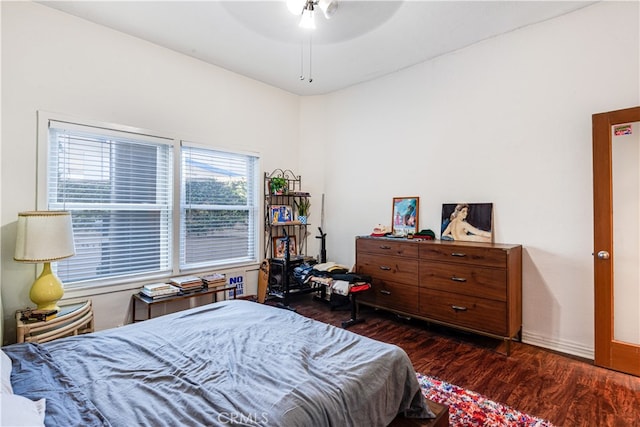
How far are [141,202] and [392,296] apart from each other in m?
2.78

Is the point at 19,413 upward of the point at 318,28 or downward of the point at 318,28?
downward

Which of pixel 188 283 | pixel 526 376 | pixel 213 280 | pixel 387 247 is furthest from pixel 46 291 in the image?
pixel 526 376

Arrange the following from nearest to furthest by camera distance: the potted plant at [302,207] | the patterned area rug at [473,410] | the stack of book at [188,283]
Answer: the patterned area rug at [473,410] < the stack of book at [188,283] < the potted plant at [302,207]

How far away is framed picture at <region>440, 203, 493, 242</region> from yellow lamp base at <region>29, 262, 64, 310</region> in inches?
138

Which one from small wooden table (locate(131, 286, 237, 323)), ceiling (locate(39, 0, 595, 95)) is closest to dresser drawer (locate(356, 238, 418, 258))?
small wooden table (locate(131, 286, 237, 323))

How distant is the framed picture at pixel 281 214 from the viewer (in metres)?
4.14

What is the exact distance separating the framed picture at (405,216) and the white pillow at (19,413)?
3.31 meters

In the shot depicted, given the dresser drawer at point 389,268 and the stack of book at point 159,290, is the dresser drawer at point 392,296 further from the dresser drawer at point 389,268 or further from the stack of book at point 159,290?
the stack of book at point 159,290

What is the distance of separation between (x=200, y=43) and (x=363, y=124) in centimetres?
213

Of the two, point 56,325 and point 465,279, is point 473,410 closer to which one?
point 465,279

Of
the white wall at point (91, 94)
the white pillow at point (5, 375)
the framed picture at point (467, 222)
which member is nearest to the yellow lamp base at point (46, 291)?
the white wall at point (91, 94)

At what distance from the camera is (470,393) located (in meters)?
2.08

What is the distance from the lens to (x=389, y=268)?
3355 millimetres

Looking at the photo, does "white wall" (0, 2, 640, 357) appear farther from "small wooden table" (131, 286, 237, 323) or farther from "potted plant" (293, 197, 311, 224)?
"potted plant" (293, 197, 311, 224)
